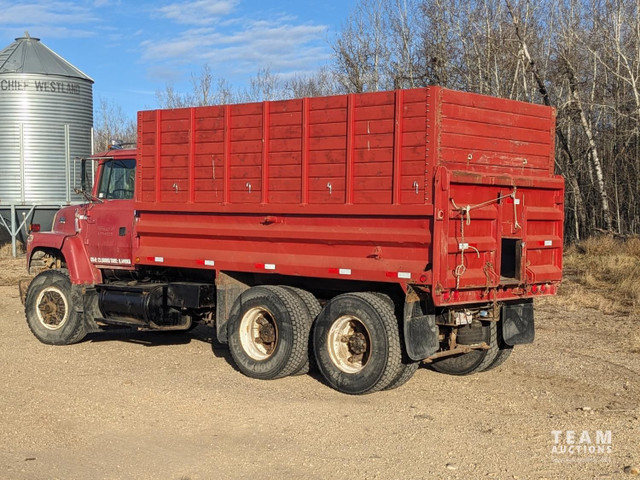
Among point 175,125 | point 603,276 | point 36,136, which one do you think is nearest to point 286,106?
point 175,125

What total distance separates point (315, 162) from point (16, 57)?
59.8 ft

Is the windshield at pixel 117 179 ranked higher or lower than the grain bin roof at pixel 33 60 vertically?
lower

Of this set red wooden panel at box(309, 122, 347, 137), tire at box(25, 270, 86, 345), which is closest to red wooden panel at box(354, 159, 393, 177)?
red wooden panel at box(309, 122, 347, 137)

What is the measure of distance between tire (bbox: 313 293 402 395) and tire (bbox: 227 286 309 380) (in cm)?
31

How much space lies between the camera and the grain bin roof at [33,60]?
2353 cm

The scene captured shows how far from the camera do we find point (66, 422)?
23.5 ft

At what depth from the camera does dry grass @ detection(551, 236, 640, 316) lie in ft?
46.8

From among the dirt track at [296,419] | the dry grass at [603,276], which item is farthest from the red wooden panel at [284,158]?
the dry grass at [603,276]

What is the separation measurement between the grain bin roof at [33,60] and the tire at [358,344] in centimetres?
1798

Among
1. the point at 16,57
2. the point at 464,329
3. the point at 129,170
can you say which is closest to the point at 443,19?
the point at 16,57

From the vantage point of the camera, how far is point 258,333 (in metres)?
9.31

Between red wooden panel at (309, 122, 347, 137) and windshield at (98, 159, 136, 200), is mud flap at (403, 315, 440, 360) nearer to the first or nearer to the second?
red wooden panel at (309, 122, 347, 137)

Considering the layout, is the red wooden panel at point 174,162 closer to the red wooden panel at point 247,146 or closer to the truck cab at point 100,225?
the red wooden panel at point 247,146

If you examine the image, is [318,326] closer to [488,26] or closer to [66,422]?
[66,422]
